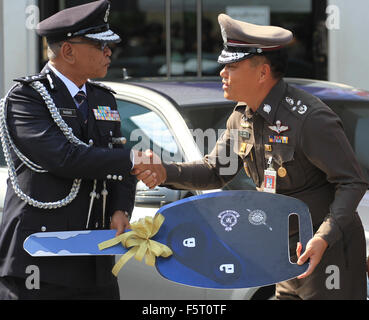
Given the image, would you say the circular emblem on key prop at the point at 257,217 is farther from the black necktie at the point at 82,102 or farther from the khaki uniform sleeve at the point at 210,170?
the black necktie at the point at 82,102

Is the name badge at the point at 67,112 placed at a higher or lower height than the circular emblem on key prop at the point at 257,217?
higher

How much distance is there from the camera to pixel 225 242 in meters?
2.71

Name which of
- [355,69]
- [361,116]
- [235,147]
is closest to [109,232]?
[235,147]

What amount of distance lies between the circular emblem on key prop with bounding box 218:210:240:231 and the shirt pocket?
207mm

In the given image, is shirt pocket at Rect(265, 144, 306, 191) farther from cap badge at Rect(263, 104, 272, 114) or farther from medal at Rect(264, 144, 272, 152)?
cap badge at Rect(263, 104, 272, 114)

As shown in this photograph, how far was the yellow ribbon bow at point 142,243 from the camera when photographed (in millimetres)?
2678

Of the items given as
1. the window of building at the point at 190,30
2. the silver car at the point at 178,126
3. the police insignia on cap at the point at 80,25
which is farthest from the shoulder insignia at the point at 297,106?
the window of building at the point at 190,30

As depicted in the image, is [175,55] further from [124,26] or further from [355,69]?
[355,69]

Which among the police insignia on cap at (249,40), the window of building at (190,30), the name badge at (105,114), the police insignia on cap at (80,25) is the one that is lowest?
the window of building at (190,30)

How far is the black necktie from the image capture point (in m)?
2.85

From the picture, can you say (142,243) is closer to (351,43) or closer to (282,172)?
(282,172)

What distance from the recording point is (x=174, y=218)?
109 inches

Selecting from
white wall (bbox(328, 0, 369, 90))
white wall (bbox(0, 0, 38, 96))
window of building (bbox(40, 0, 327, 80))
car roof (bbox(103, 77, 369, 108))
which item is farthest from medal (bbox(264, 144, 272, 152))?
window of building (bbox(40, 0, 327, 80))
